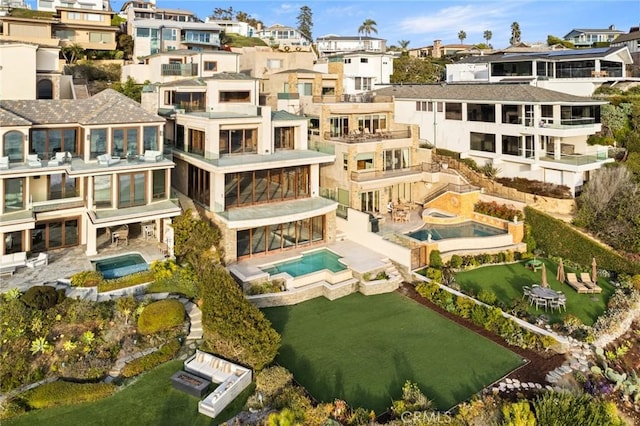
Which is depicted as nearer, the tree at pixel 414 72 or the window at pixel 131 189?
the window at pixel 131 189

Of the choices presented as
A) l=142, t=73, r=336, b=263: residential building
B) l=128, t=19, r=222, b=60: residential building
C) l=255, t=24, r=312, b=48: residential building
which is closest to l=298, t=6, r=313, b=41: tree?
l=255, t=24, r=312, b=48: residential building

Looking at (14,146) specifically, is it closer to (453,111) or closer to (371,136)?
(371,136)

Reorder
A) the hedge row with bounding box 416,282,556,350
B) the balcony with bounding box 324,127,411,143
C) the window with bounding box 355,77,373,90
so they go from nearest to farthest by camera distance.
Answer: the hedge row with bounding box 416,282,556,350 < the balcony with bounding box 324,127,411,143 < the window with bounding box 355,77,373,90

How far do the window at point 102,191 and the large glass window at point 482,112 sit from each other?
83.9 ft

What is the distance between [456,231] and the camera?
28234 millimetres

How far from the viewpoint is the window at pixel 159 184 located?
2439 cm

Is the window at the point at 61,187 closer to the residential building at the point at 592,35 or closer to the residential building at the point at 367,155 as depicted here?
the residential building at the point at 367,155

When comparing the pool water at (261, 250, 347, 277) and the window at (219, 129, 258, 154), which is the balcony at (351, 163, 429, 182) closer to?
the pool water at (261, 250, 347, 277)

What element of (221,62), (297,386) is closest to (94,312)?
(297,386)

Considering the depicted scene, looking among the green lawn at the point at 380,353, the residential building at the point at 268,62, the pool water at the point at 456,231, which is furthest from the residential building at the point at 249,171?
the residential building at the point at 268,62

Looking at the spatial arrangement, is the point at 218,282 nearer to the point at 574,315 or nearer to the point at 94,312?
the point at 94,312

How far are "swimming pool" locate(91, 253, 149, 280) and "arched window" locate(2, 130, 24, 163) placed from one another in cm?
661

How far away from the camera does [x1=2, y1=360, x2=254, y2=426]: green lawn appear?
13.2 meters

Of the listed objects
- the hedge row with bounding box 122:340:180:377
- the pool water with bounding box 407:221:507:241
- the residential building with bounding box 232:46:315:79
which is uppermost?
the residential building with bounding box 232:46:315:79
